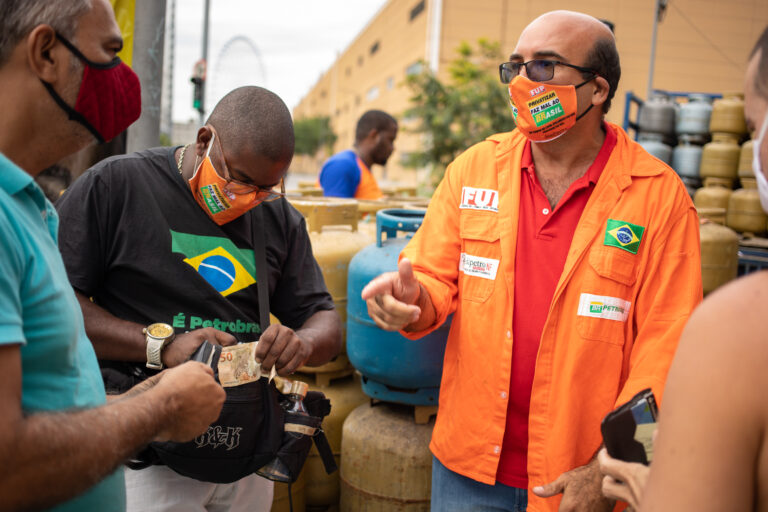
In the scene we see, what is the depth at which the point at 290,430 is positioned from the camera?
7.68ft

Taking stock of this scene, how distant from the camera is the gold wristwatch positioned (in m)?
2.11

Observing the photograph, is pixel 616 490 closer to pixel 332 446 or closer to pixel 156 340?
pixel 156 340

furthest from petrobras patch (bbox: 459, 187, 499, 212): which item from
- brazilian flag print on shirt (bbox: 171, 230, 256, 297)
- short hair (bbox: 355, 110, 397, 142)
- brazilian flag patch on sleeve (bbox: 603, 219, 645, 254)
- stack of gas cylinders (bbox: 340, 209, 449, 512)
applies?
short hair (bbox: 355, 110, 397, 142)

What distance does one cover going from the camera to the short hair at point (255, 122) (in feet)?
7.63

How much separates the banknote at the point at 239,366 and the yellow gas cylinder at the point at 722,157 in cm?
739

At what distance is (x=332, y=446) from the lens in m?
3.73

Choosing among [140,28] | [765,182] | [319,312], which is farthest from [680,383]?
[140,28]

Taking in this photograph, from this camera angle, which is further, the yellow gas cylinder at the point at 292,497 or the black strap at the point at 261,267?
the yellow gas cylinder at the point at 292,497

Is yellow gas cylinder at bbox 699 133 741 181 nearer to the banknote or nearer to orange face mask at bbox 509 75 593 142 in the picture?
orange face mask at bbox 509 75 593 142

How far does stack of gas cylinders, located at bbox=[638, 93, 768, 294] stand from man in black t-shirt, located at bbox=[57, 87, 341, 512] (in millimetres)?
5741

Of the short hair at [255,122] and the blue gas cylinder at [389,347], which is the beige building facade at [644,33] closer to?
the blue gas cylinder at [389,347]

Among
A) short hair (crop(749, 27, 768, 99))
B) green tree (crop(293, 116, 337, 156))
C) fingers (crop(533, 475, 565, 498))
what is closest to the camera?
short hair (crop(749, 27, 768, 99))

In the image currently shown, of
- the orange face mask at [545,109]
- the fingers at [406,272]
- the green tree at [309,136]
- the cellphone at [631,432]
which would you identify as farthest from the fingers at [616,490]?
the green tree at [309,136]

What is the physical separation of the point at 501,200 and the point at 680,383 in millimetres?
1256
